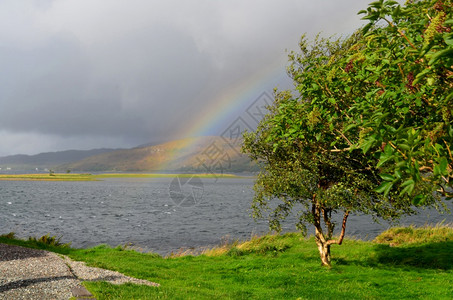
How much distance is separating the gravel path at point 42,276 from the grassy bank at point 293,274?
1106 millimetres

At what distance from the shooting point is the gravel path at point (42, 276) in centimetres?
1267

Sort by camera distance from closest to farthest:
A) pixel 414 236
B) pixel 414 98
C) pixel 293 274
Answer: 1. pixel 414 98
2. pixel 293 274
3. pixel 414 236

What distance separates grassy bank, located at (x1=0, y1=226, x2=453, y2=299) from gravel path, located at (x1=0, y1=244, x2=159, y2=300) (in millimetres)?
1106

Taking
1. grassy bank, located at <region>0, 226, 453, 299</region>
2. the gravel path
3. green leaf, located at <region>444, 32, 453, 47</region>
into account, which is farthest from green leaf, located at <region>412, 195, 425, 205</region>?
the gravel path

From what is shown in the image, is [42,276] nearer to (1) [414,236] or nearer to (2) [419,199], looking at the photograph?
(2) [419,199]

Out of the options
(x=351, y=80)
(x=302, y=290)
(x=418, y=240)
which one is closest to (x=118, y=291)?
(x=302, y=290)

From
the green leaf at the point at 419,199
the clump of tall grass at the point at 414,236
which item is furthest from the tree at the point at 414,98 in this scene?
the clump of tall grass at the point at 414,236

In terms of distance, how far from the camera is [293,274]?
1944 cm

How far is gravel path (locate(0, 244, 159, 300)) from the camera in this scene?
1267 cm

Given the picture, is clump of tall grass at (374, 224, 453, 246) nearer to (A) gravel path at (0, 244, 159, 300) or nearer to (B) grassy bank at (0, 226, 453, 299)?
(B) grassy bank at (0, 226, 453, 299)

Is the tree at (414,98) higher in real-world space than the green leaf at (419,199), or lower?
higher

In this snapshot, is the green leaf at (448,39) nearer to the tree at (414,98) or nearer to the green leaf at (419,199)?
the tree at (414,98)

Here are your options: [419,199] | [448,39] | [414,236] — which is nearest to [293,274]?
[419,199]

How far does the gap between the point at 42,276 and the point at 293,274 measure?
1350cm
